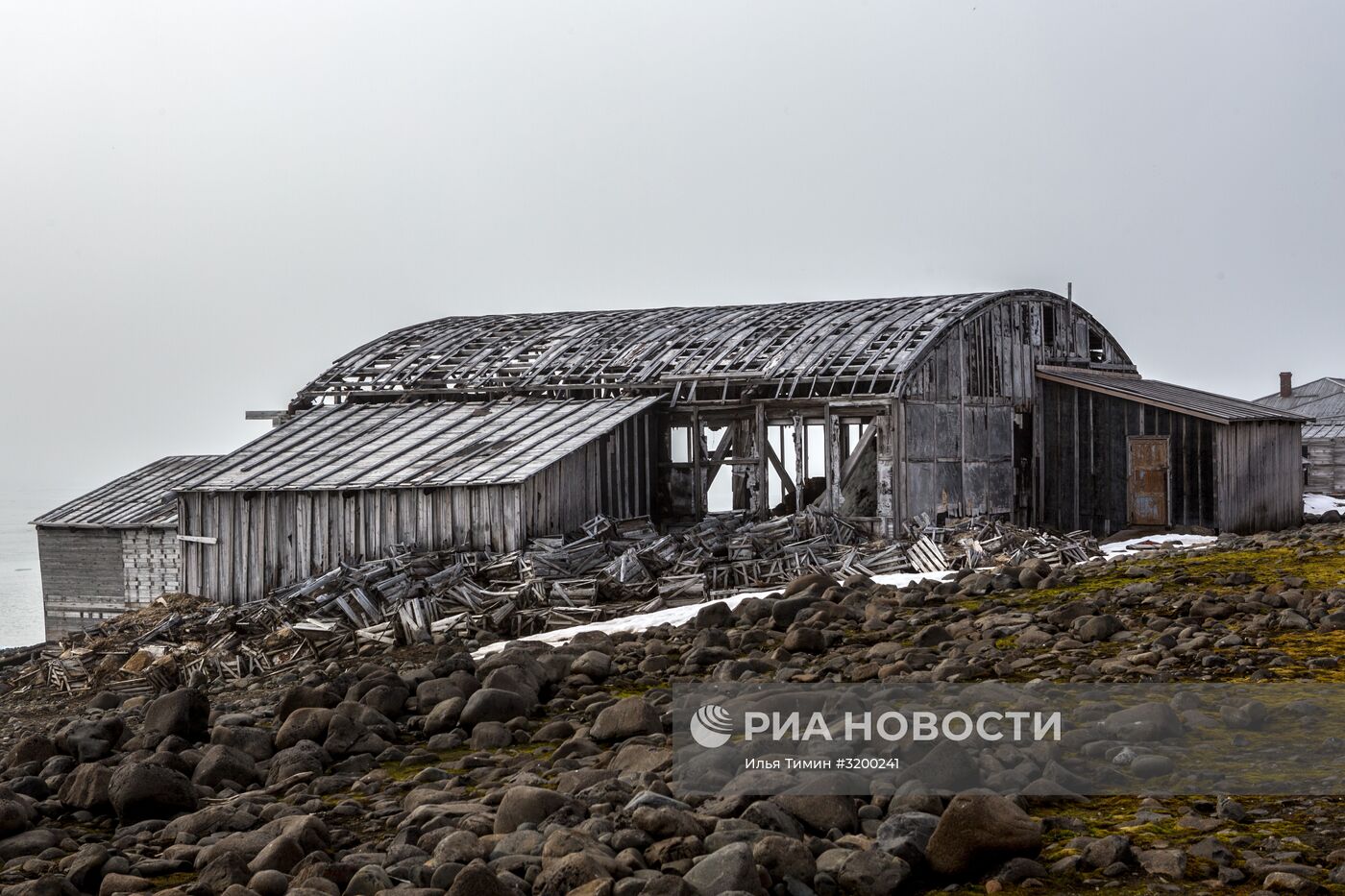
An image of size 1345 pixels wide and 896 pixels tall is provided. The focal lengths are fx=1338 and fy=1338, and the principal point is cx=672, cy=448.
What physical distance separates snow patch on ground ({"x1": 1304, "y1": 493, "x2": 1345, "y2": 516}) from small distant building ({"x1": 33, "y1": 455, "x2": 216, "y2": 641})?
28.8m

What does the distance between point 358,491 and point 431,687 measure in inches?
465

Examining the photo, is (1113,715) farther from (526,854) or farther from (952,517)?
(952,517)

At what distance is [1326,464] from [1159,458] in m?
21.3

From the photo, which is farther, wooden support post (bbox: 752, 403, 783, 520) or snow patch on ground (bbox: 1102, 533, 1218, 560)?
wooden support post (bbox: 752, 403, 783, 520)

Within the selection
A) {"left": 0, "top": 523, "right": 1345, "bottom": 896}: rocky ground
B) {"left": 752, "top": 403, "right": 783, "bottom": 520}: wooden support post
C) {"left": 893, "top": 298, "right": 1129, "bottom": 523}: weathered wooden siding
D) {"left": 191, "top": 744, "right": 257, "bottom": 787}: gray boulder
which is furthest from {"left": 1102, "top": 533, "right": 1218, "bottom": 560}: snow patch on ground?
{"left": 191, "top": 744, "right": 257, "bottom": 787}: gray boulder

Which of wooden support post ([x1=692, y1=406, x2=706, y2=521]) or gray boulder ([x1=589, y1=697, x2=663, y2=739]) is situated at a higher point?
wooden support post ([x1=692, y1=406, x2=706, y2=521])

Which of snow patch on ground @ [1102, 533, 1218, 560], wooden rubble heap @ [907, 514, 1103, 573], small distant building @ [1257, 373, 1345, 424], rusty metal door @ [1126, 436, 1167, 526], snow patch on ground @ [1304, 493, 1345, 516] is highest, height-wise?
small distant building @ [1257, 373, 1345, 424]

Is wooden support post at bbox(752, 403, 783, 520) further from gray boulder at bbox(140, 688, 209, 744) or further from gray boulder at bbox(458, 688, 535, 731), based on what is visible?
gray boulder at bbox(140, 688, 209, 744)

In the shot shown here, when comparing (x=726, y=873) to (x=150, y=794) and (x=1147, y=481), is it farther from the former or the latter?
(x=1147, y=481)

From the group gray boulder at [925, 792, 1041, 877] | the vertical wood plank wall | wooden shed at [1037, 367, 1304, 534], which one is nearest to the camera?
gray boulder at [925, 792, 1041, 877]

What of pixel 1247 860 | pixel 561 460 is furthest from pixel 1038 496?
pixel 1247 860

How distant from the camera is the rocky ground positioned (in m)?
7.63

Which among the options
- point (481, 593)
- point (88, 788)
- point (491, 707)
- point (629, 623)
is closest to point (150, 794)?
point (88, 788)

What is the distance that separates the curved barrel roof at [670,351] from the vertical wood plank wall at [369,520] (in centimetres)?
352
